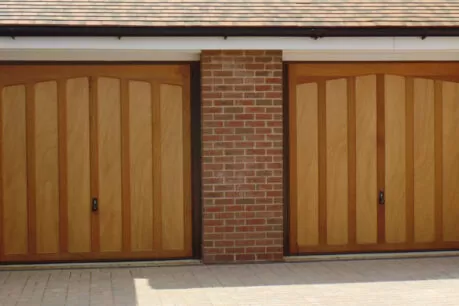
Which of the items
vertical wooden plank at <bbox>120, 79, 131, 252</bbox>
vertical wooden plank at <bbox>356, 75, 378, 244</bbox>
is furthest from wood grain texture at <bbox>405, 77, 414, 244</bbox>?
vertical wooden plank at <bbox>120, 79, 131, 252</bbox>

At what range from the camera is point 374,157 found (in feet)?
39.1

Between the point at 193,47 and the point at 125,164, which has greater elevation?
the point at 193,47

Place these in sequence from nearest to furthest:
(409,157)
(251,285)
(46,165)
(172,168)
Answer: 1. (251,285)
2. (46,165)
3. (172,168)
4. (409,157)

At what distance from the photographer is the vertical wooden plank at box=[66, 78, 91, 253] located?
37.6 feet

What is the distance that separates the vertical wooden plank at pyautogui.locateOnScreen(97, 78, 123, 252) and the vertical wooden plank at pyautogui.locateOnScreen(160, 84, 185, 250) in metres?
0.53

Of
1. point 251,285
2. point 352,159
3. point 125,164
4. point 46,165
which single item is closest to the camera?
point 251,285

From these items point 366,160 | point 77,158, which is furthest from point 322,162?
point 77,158

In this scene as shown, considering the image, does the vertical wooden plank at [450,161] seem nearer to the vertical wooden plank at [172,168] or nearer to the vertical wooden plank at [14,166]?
the vertical wooden plank at [172,168]

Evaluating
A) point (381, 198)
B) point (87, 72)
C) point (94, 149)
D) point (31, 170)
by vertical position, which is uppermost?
point (87, 72)

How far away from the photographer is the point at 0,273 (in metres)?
11.0

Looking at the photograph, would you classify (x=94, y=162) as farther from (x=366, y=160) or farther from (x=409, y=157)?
(x=409, y=157)

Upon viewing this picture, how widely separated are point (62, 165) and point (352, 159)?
11.4ft

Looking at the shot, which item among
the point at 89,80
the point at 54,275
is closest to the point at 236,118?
the point at 89,80

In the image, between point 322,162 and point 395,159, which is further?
point 395,159
